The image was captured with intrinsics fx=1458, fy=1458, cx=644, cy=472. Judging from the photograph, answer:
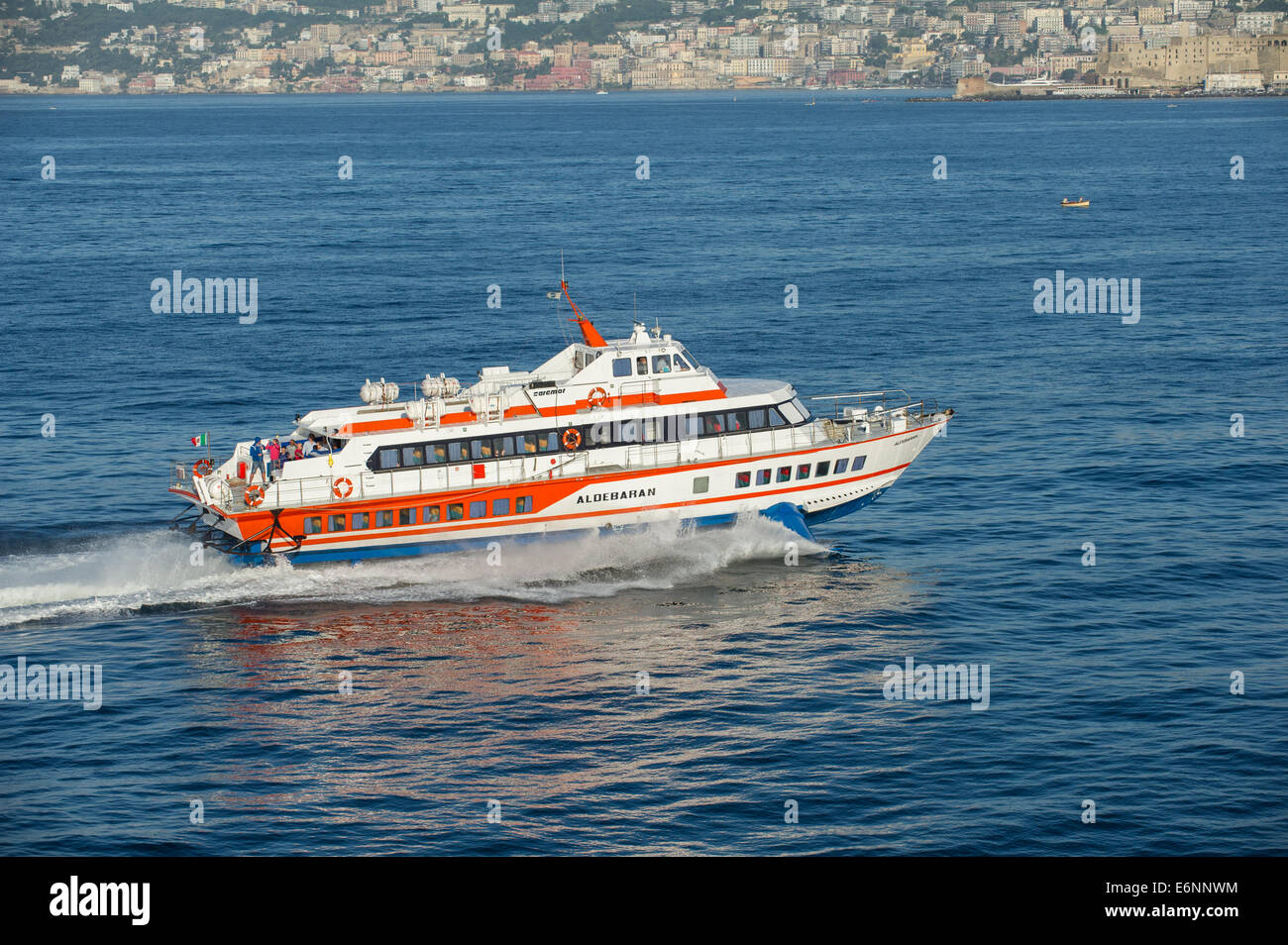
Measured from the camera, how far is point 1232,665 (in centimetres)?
3953

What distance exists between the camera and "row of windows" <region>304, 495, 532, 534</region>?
47.0 meters

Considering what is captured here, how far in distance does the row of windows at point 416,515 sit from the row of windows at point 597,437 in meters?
1.45

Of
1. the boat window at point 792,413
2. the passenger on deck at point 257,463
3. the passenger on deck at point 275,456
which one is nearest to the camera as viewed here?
the passenger on deck at point 257,463

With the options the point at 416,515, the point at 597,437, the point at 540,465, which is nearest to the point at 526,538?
the point at 540,465

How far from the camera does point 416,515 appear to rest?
4759cm

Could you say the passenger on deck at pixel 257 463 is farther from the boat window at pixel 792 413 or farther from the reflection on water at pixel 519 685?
the boat window at pixel 792 413

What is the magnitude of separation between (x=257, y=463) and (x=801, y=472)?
1808 cm

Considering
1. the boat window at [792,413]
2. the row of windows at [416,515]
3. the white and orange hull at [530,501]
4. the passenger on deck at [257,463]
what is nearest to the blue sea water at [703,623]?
the white and orange hull at [530,501]

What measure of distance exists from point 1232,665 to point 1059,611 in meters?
5.94

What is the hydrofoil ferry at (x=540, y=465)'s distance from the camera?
4700cm

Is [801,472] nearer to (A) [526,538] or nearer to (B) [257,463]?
(A) [526,538]

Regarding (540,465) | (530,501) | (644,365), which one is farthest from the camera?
(644,365)

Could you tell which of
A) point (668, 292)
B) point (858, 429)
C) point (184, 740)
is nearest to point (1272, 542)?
point (858, 429)

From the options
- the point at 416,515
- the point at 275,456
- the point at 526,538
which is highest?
the point at 275,456
